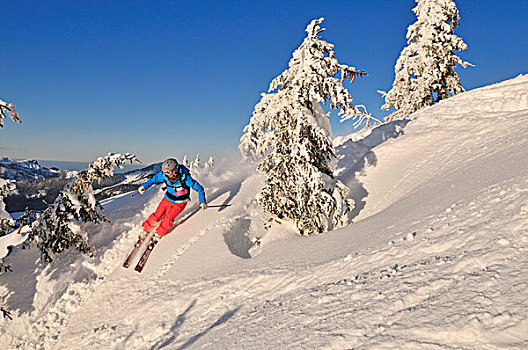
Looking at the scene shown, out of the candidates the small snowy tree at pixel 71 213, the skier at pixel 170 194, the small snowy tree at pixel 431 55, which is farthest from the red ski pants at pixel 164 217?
the small snowy tree at pixel 431 55

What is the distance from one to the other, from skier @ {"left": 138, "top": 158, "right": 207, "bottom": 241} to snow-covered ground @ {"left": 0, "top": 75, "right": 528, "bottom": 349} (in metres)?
0.57

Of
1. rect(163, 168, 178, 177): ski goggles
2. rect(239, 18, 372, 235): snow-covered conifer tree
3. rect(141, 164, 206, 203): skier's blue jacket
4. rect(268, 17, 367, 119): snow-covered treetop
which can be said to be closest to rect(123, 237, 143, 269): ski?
rect(141, 164, 206, 203): skier's blue jacket

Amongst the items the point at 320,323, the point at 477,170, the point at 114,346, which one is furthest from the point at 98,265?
the point at 477,170

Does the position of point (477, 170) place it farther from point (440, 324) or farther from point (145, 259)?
point (145, 259)

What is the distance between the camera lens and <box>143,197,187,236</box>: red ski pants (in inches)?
350

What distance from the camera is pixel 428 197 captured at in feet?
22.7

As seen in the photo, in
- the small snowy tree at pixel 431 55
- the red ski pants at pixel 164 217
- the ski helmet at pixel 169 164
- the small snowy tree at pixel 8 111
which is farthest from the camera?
the small snowy tree at pixel 431 55

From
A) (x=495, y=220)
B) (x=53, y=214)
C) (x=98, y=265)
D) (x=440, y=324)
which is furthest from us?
(x=98, y=265)

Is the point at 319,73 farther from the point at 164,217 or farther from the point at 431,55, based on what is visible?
the point at 431,55

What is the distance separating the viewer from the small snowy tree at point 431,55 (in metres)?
19.4

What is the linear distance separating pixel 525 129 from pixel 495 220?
8.00 meters

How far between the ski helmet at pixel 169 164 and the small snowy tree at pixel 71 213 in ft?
2.77

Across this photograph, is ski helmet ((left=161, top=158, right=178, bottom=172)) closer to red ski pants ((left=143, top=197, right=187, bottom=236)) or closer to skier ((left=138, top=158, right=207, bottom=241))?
skier ((left=138, top=158, right=207, bottom=241))

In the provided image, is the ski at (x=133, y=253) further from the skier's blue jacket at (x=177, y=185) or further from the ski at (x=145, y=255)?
the skier's blue jacket at (x=177, y=185)
